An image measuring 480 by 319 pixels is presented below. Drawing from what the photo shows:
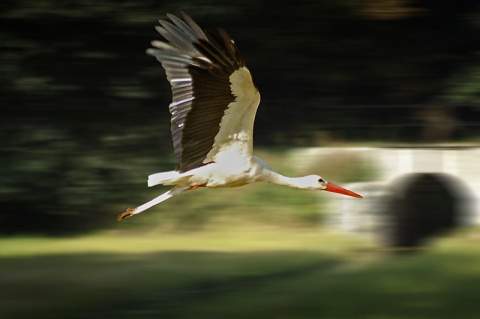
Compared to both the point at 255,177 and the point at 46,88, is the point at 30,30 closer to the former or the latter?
the point at 46,88

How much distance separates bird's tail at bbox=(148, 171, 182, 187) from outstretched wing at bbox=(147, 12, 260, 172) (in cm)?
8

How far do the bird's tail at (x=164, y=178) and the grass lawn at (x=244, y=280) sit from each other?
151 centimetres

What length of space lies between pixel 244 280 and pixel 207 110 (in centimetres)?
289

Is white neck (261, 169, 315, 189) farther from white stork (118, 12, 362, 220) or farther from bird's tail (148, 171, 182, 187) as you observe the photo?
bird's tail (148, 171, 182, 187)

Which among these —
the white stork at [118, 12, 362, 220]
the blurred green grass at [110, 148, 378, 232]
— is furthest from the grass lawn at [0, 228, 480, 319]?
the white stork at [118, 12, 362, 220]

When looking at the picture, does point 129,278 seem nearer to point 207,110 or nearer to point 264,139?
point 207,110

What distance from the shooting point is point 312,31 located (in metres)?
12.3

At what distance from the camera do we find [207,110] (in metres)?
6.18

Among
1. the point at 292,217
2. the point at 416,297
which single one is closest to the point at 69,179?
the point at 292,217

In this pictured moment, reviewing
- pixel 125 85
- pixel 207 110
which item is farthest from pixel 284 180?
pixel 125 85

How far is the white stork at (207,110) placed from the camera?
5809mm

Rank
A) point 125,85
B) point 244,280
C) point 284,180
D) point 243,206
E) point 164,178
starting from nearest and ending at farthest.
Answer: point 164,178
point 284,180
point 244,280
point 125,85
point 243,206

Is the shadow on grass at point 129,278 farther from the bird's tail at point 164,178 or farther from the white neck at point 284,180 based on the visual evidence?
the bird's tail at point 164,178

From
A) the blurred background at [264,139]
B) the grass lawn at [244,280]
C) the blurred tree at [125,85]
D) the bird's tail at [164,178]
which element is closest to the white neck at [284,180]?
the bird's tail at [164,178]
